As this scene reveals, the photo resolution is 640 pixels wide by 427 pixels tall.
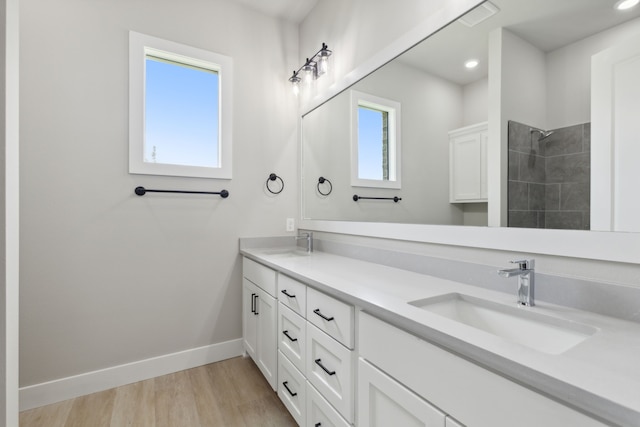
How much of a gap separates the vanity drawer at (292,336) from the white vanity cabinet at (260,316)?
3.2 inches

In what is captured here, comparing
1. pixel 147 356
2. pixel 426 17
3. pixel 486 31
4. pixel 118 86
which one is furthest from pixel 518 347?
pixel 118 86

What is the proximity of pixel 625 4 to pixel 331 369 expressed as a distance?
1.52 m

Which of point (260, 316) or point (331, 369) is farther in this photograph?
point (260, 316)

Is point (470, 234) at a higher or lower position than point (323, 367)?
higher

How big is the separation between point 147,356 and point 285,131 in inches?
76.8

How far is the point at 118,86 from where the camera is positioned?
6.41ft

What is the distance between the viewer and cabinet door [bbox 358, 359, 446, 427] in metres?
0.79

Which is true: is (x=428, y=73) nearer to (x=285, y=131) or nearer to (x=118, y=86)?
(x=285, y=131)

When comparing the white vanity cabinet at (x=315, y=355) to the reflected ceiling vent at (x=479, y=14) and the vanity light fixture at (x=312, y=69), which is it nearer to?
the reflected ceiling vent at (x=479, y=14)

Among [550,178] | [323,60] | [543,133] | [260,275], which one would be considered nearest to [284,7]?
[323,60]

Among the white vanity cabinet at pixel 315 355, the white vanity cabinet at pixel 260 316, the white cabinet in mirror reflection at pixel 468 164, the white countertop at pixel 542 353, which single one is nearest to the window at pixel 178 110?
the white vanity cabinet at pixel 260 316

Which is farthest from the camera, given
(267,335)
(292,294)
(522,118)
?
(267,335)

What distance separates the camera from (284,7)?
2398 mm

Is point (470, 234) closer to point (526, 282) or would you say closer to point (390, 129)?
point (526, 282)
